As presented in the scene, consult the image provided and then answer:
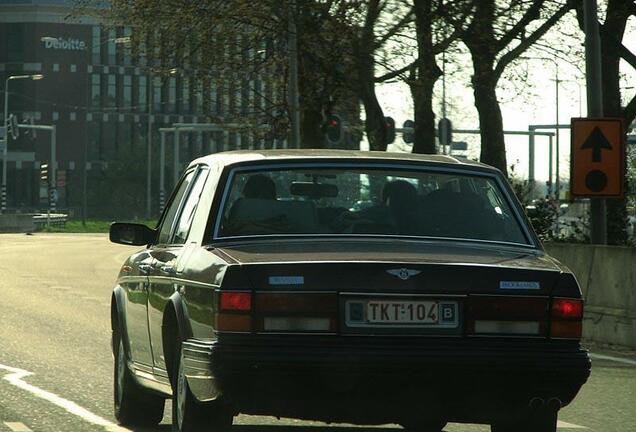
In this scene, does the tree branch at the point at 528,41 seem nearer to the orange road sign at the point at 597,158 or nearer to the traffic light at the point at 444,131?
the orange road sign at the point at 597,158

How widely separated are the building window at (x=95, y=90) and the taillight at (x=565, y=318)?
118 metres

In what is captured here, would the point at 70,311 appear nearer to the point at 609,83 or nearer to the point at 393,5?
the point at 393,5

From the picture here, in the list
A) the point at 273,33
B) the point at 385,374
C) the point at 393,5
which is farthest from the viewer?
the point at 273,33

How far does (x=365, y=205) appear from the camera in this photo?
27.5ft

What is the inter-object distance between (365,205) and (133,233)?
2.17m

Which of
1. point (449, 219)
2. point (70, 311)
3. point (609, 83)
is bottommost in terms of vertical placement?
point (70, 311)

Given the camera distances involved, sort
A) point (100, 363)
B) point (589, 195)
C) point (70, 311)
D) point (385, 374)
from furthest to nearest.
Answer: point (70, 311), point (589, 195), point (100, 363), point (385, 374)

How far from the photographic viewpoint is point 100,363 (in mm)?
14562

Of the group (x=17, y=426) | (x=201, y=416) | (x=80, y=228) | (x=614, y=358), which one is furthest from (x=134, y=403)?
(x=80, y=228)

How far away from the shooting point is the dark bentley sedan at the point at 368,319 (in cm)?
718

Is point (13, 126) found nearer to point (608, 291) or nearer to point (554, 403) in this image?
point (608, 291)

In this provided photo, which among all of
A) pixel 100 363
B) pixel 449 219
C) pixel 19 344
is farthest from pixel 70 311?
pixel 449 219

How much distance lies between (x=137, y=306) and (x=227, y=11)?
22.0m

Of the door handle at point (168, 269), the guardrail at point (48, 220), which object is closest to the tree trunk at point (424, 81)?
the door handle at point (168, 269)
